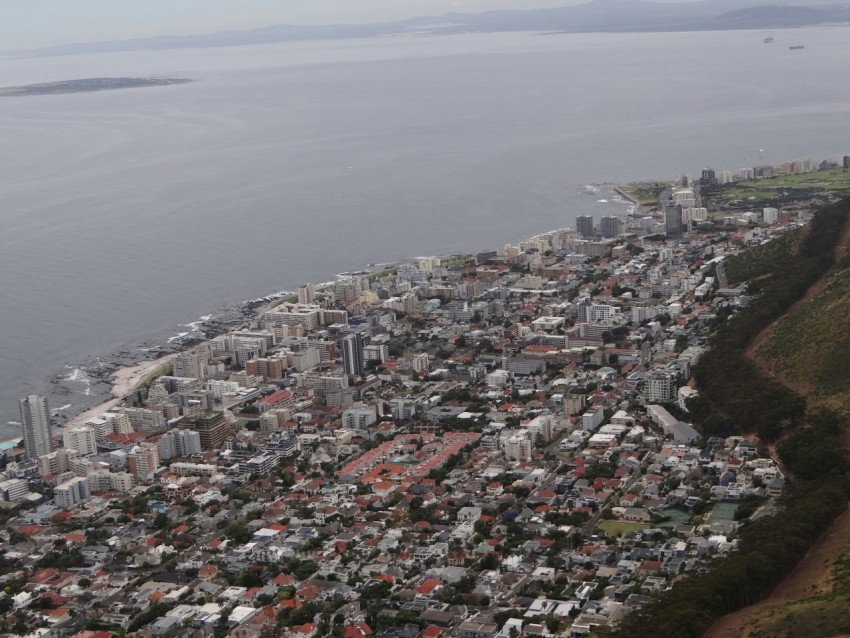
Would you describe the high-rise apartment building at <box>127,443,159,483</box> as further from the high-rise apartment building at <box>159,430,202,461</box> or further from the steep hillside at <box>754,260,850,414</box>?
the steep hillside at <box>754,260,850,414</box>

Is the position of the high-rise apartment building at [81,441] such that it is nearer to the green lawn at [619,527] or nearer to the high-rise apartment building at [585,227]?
the green lawn at [619,527]

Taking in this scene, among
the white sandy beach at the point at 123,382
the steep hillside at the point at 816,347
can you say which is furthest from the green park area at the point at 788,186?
the white sandy beach at the point at 123,382

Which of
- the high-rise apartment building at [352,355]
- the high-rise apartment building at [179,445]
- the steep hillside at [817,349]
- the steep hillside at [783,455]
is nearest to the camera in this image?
the steep hillside at [783,455]

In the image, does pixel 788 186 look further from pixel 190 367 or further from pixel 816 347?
pixel 190 367

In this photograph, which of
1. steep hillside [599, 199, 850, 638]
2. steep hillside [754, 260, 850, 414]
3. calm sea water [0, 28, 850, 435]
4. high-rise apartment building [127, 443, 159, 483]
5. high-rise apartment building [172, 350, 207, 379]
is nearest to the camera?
steep hillside [599, 199, 850, 638]

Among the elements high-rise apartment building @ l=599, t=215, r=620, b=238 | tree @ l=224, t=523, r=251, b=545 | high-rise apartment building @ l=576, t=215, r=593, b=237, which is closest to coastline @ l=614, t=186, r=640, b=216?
high-rise apartment building @ l=599, t=215, r=620, b=238
